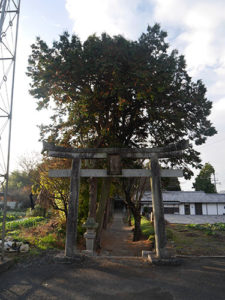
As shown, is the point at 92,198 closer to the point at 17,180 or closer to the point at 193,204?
the point at 193,204

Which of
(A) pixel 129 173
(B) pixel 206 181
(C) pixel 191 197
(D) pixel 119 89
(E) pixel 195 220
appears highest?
(D) pixel 119 89

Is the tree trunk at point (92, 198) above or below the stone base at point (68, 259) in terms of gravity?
above

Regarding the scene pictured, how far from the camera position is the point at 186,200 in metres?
35.4

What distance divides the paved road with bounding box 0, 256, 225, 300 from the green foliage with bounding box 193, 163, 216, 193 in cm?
3893

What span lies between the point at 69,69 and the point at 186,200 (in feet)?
108

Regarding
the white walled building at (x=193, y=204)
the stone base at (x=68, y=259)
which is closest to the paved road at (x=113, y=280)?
the stone base at (x=68, y=259)

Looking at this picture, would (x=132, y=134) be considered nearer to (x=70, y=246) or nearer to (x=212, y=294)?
(x=70, y=246)

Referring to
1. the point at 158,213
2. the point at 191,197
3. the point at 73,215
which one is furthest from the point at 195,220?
the point at 73,215

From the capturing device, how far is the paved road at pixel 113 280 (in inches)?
187

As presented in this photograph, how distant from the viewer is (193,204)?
35594 millimetres

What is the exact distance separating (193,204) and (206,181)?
9.76 meters

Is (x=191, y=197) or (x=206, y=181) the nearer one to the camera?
(x=191, y=197)

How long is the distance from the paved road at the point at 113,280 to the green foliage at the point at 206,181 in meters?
38.9

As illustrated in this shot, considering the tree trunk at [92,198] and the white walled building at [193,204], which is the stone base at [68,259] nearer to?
the tree trunk at [92,198]
